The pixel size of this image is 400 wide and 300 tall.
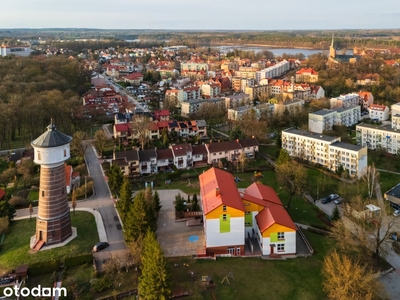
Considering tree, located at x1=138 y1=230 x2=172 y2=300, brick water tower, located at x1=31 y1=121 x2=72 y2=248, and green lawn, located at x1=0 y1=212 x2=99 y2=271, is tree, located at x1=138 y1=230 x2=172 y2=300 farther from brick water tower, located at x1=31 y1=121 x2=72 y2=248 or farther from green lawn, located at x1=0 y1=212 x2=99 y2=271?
brick water tower, located at x1=31 y1=121 x2=72 y2=248

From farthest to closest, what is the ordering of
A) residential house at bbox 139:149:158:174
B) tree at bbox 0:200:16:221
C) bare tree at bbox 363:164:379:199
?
residential house at bbox 139:149:158:174 → bare tree at bbox 363:164:379:199 → tree at bbox 0:200:16:221

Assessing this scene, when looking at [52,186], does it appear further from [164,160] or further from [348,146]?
[348,146]

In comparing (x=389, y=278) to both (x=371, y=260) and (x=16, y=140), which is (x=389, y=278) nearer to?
(x=371, y=260)

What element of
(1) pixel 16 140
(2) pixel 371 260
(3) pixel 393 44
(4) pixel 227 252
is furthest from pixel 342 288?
(3) pixel 393 44

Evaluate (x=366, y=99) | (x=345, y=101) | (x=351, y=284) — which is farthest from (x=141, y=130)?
(x=366, y=99)

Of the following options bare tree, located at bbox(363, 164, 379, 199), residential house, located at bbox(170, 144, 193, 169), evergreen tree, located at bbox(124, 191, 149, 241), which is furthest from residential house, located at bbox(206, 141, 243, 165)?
evergreen tree, located at bbox(124, 191, 149, 241)

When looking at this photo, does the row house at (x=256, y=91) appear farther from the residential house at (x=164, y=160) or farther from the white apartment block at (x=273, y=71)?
the residential house at (x=164, y=160)

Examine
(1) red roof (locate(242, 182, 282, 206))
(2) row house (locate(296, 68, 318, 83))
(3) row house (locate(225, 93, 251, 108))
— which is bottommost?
(1) red roof (locate(242, 182, 282, 206))

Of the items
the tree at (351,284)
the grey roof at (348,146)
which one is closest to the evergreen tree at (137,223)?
the tree at (351,284)
